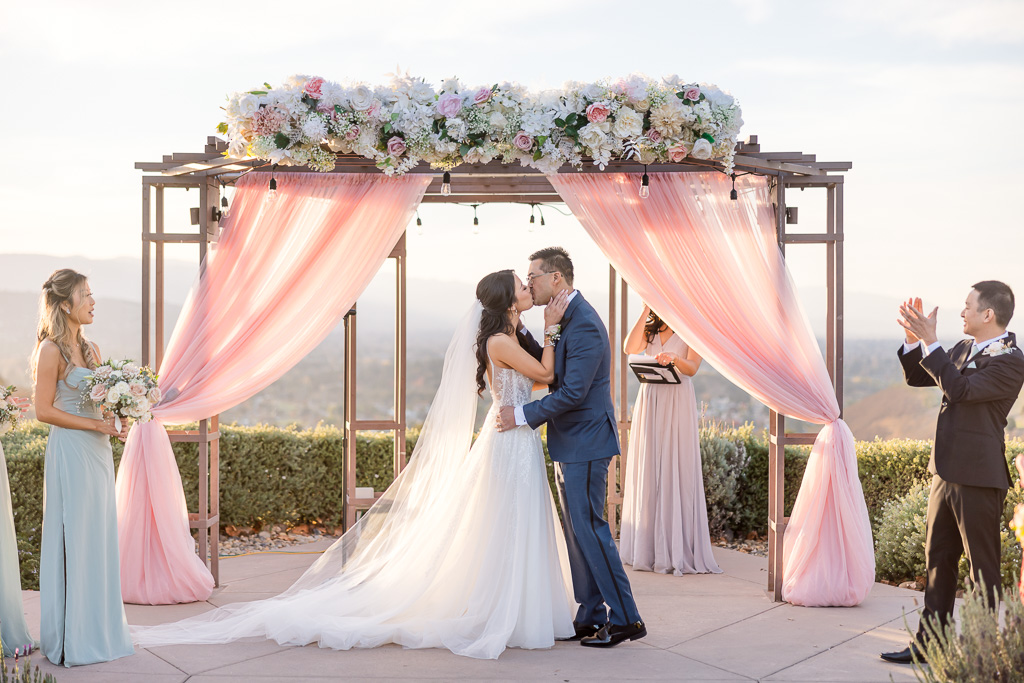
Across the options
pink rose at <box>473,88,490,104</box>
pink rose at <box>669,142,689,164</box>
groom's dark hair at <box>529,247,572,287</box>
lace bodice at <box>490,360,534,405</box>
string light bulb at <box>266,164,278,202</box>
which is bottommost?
lace bodice at <box>490,360,534,405</box>

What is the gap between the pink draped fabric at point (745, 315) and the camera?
16.2 ft

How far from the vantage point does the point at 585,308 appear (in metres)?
4.41

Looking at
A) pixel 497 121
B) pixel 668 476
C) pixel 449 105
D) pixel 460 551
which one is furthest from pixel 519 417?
pixel 668 476

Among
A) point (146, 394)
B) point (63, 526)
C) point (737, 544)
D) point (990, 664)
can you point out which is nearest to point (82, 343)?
point (146, 394)

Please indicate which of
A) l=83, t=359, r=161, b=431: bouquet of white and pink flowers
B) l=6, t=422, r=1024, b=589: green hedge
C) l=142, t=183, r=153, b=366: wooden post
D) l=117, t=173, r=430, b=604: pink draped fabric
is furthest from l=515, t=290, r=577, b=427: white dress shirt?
l=6, t=422, r=1024, b=589: green hedge

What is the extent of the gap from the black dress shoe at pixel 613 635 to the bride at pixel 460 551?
0.14 m

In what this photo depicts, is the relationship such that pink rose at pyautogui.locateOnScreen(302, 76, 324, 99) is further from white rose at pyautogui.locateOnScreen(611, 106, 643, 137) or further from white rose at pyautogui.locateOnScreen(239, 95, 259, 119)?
white rose at pyautogui.locateOnScreen(611, 106, 643, 137)

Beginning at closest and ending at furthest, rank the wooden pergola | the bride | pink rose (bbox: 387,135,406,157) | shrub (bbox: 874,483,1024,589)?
the bride < pink rose (bbox: 387,135,406,157) < the wooden pergola < shrub (bbox: 874,483,1024,589)

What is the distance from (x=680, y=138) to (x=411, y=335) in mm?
13946

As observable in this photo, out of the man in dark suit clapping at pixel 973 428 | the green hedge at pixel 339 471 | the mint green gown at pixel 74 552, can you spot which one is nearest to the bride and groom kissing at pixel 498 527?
the mint green gown at pixel 74 552

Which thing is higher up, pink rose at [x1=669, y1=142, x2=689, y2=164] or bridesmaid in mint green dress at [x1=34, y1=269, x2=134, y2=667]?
pink rose at [x1=669, y1=142, x2=689, y2=164]

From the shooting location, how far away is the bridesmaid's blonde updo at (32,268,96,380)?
3.98 m

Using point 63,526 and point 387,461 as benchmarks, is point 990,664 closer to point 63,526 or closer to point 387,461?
point 63,526

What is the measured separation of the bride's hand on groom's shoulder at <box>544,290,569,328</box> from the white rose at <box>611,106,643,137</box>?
953mm
